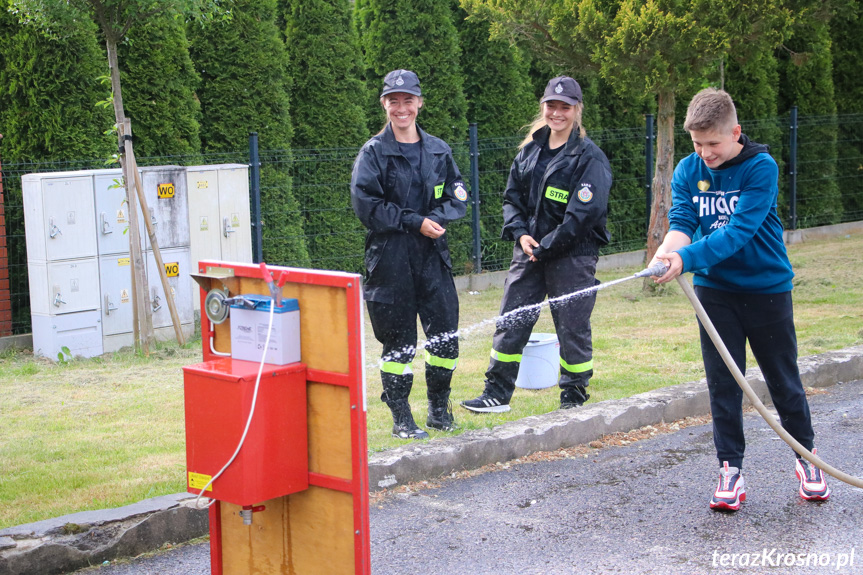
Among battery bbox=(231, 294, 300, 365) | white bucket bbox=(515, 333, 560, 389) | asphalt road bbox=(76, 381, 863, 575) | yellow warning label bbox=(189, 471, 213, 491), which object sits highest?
battery bbox=(231, 294, 300, 365)

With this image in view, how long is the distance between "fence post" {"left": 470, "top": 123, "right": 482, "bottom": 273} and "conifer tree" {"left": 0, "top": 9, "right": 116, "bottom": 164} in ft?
14.7

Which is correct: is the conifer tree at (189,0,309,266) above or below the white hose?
above

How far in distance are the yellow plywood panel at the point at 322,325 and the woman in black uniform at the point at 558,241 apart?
3041 mm

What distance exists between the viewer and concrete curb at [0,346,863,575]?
13.4 ft

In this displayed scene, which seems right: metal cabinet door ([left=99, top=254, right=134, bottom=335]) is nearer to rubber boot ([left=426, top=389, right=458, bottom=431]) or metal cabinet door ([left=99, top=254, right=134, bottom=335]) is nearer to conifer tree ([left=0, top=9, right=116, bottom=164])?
conifer tree ([left=0, top=9, right=116, bottom=164])

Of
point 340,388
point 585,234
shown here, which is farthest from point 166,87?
point 340,388

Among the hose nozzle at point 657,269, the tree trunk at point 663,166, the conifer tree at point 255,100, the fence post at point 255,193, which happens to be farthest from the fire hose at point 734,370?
the conifer tree at point 255,100

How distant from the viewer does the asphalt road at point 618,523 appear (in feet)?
13.4

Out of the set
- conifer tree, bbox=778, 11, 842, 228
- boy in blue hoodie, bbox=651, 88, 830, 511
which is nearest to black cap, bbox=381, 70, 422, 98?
boy in blue hoodie, bbox=651, 88, 830, 511

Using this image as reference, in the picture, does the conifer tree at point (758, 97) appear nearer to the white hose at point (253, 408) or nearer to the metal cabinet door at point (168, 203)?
the metal cabinet door at point (168, 203)

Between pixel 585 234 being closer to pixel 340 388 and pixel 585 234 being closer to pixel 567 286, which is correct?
pixel 567 286

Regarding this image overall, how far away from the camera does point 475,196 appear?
12.2 metres

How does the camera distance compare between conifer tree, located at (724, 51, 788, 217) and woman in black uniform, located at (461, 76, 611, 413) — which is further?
conifer tree, located at (724, 51, 788, 217)

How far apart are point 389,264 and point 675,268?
74.2 inches
